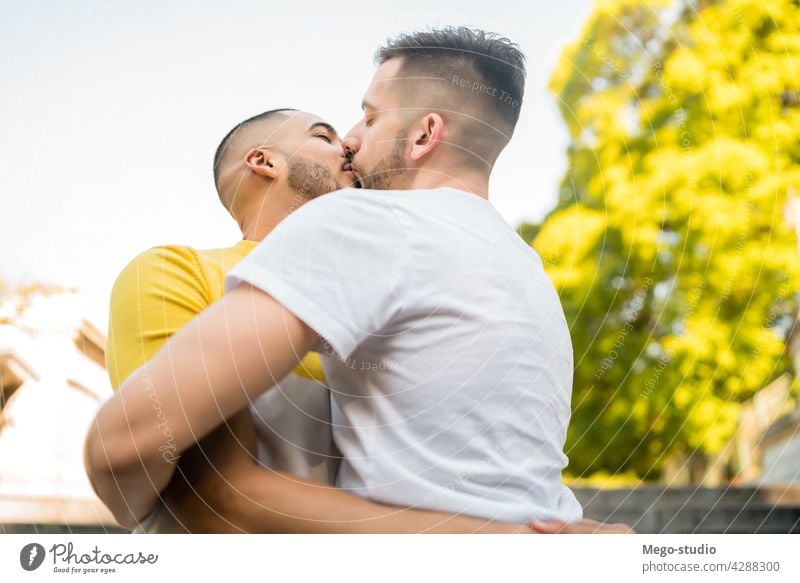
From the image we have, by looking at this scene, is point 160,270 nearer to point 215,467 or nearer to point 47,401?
point 215,467

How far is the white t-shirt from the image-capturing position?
3.18 ft

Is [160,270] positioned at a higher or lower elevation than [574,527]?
higher

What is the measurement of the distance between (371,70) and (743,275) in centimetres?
331

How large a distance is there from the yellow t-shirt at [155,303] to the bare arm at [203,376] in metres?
0.16

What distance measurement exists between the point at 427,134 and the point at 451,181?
73 millimetres

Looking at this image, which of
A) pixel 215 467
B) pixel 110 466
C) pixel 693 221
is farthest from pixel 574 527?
pixel 693 221

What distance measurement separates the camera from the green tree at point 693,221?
4023 millimetres

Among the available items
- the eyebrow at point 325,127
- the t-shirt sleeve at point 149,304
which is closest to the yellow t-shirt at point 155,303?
the t-shirt sleeve at point 149,304

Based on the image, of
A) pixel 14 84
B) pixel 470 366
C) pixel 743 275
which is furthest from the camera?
pixel 743 275

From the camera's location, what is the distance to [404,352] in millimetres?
1022

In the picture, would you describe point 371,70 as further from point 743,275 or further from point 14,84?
point 743,275
